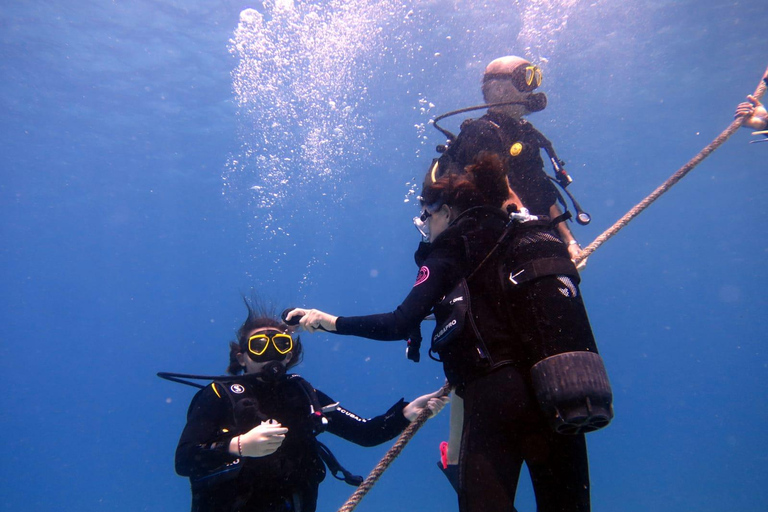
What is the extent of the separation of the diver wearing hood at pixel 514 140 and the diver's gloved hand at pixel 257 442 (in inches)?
73.3

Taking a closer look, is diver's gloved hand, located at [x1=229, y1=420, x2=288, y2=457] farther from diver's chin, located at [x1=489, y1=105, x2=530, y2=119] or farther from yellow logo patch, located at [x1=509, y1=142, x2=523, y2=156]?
diver's chin, located at [x1=489, y1=105, x2=530, y2=119]

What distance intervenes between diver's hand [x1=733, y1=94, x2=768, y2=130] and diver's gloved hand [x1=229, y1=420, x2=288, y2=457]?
4605 millimetres

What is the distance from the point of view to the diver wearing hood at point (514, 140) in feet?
10.5

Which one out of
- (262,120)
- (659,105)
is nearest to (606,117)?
(659,105)

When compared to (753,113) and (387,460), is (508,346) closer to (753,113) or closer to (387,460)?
(387,460)

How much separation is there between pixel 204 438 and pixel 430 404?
1.51m

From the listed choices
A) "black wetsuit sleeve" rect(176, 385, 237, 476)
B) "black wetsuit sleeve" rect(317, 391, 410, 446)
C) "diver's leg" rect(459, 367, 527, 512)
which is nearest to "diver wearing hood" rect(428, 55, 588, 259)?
"diver's leg" rect(459, 367, 527, 512)

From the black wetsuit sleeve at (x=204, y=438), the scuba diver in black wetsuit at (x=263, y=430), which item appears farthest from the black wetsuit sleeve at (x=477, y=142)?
the black wetsuit sleeve at (x=204, y=438)

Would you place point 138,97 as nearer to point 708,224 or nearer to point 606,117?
point 606,117

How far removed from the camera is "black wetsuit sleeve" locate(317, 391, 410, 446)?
3.57 metres

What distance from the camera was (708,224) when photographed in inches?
1781

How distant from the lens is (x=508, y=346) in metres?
2.12

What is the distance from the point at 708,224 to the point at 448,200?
175ft

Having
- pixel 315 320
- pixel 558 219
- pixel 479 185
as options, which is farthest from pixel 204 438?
pixel 558 219
